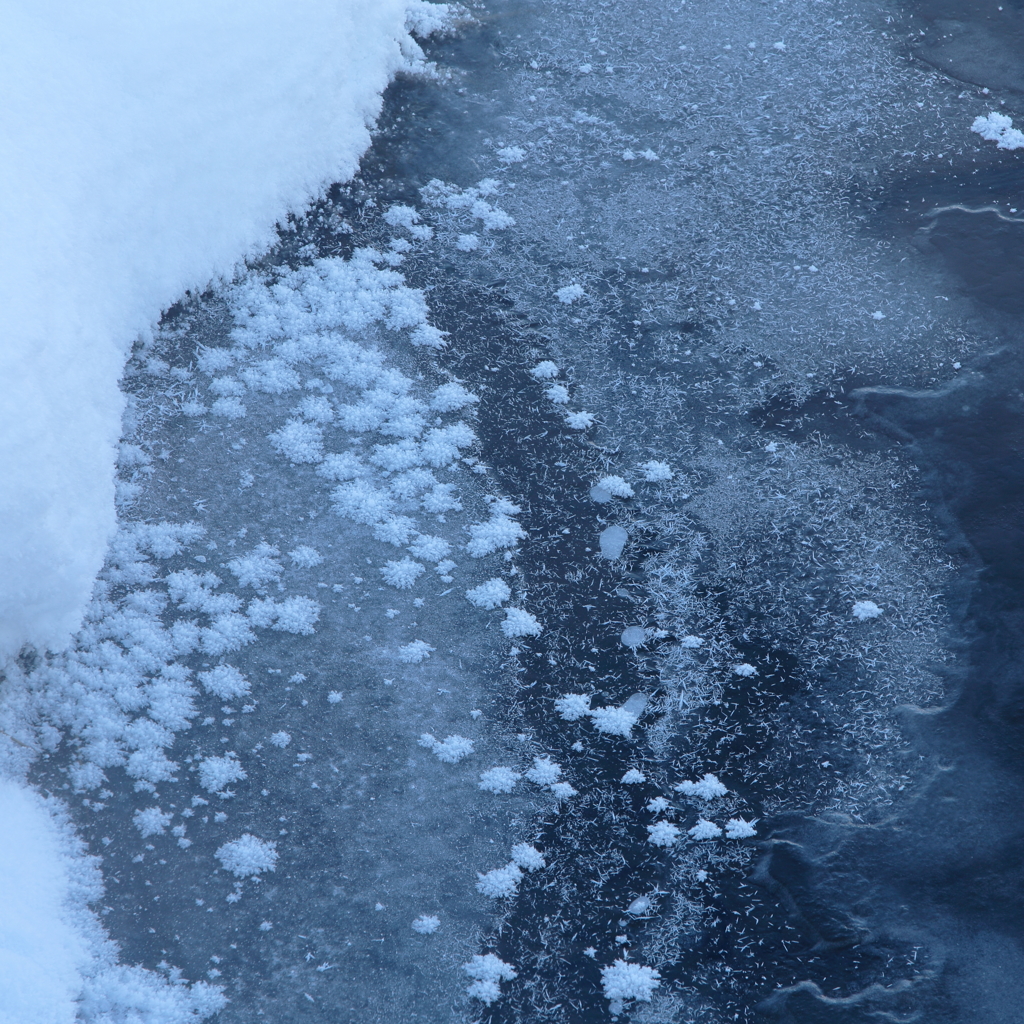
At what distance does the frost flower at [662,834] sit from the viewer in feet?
9.33

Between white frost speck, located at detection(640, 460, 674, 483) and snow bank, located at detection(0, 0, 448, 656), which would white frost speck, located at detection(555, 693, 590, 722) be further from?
snow bank, located at detection(0, 0, 448, 656)

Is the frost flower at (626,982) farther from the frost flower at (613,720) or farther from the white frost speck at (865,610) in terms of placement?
the white frost speck at (865,610)

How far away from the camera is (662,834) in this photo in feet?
9.36

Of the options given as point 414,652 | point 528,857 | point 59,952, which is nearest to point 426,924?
point 528,857

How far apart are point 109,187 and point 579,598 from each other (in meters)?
2.72

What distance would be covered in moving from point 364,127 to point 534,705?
333cm

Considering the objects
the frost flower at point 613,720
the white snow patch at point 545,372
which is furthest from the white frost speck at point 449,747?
the white snow patch at point 545,372

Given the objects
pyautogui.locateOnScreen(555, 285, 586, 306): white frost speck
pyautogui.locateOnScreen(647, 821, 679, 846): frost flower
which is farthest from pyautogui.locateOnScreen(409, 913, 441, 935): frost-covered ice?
pyautogui.locateOnScreen(555, 285, 586, 306): white frost speck

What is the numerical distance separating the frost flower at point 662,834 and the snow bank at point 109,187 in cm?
223

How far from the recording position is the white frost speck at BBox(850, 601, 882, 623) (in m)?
3.26

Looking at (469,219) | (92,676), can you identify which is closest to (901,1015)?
(92,676)

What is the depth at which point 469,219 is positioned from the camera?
172 inches

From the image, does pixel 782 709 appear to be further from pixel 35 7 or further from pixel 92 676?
pixel 35 7

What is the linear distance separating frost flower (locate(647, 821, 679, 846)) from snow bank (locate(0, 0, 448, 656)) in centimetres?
223
